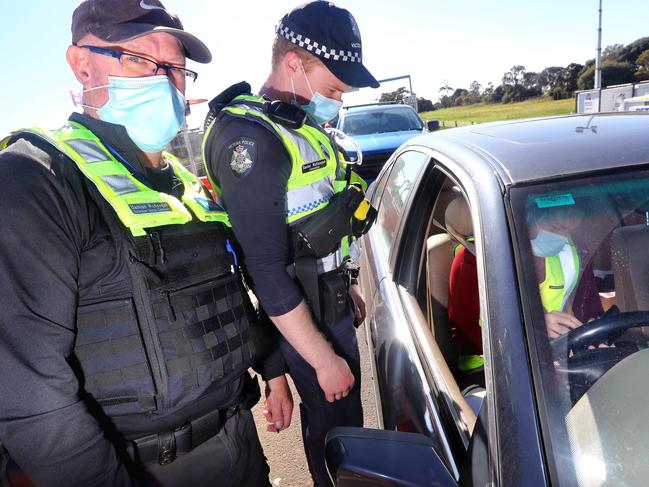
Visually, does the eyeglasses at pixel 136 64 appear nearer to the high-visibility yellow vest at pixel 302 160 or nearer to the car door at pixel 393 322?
the high-visibility yellow vest at pixel 302 160

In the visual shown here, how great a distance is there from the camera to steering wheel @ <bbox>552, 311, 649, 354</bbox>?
0.96 metres

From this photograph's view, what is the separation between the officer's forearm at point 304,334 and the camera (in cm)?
137

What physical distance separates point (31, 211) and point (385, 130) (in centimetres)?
776

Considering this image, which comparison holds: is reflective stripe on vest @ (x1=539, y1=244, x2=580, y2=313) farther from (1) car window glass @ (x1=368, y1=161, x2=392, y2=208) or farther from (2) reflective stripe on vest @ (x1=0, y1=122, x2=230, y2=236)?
(1) car window glass @ (x1=368, y1=161, x2=392, y2=208)

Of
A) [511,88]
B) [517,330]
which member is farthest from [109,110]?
[511,88]

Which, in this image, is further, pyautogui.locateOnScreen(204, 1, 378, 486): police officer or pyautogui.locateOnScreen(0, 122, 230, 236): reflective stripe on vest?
pyautogui.locateOnScreen(204, 1, 378, 486): police officer

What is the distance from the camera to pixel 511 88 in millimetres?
44844

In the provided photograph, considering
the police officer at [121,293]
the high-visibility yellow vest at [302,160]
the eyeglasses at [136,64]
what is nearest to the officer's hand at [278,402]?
the police officer at [121,293]

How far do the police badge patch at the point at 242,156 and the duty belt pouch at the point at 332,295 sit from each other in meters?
0.55

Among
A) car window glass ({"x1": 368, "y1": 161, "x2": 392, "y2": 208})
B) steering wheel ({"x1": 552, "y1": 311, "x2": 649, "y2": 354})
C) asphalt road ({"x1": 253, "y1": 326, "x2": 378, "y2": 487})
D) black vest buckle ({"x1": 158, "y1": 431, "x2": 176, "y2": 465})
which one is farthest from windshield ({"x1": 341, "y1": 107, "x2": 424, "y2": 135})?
black vest buckle ({"x1": 158, "y1": 431, "x2": 176, "y2": 465})

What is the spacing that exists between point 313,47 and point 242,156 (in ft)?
1.61

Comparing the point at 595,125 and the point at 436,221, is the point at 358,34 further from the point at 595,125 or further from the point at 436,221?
the point at 436,221

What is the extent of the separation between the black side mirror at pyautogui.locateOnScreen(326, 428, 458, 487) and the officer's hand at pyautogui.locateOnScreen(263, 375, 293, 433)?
0.70 metres

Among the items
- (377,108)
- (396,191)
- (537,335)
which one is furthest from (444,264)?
(377,108)
